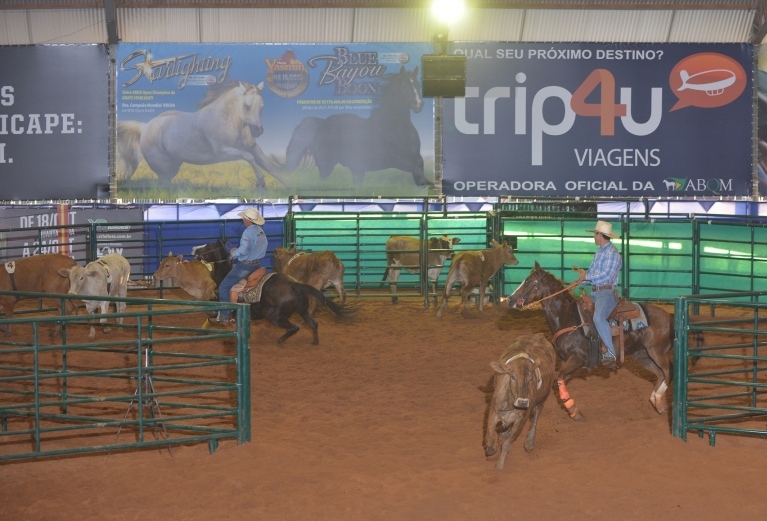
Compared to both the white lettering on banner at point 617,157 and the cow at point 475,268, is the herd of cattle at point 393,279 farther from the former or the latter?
the white lettering on banner at point 617,157

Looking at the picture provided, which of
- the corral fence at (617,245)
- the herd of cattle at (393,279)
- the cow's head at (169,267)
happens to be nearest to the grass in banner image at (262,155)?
the corral fence at (617,245)

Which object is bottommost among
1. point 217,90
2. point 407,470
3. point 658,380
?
point 407,470

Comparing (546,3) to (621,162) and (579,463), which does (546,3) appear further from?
(579,463)

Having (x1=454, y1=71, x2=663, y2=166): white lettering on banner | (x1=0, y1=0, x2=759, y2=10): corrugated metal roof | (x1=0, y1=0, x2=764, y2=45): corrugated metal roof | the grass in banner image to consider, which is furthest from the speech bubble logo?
the grass in banner image

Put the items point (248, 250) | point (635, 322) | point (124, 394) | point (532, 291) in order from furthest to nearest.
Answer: point (248, 250), point (124, 394), point (532, 291), point (635, 322)

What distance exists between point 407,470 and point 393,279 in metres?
9.06

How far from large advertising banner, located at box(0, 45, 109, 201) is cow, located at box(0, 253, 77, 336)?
24.6 feet

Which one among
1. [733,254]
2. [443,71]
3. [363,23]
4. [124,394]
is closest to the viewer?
[124,394]

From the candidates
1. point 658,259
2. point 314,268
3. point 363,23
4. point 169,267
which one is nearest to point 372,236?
point 314,268

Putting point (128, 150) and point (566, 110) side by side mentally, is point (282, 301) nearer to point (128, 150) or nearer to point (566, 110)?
point (128, 150)

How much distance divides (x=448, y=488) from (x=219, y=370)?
4554 millimetres

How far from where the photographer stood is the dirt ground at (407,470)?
19.6 feet

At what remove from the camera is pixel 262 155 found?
63.9 feet

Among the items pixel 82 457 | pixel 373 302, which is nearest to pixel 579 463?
pixel 82 457
